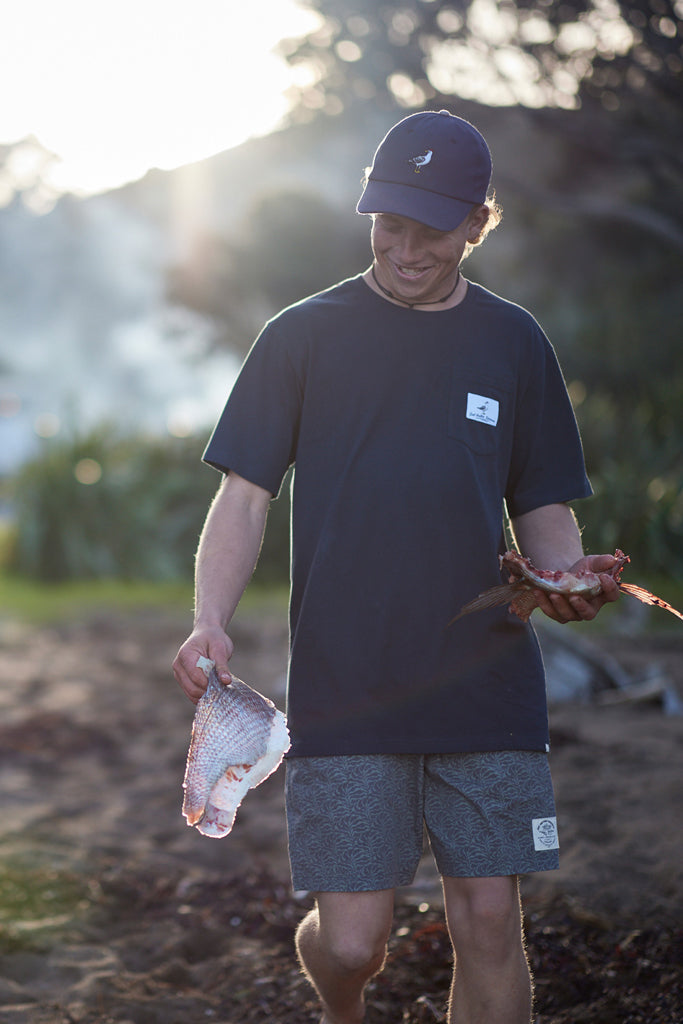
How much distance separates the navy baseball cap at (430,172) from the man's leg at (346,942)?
4.91 feet

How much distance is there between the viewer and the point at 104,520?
13211 mm

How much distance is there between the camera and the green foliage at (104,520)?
511 inches

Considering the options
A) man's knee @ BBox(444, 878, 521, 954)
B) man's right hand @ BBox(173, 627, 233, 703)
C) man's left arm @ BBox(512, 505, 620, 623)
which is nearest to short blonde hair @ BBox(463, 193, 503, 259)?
man's left arm @ BBox(512, 505, 620, 623)

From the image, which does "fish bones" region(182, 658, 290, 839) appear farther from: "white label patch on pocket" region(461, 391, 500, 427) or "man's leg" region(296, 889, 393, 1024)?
"white label patch on pocket" region(461, 391, 500, 427)

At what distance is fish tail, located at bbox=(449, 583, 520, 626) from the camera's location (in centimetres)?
236

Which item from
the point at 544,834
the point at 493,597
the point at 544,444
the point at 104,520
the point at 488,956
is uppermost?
the point at 104,520

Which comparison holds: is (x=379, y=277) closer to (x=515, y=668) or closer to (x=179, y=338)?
(x=515, y=668)

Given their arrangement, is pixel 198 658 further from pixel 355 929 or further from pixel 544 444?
pixel 544 444

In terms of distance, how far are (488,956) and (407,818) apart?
0.33 meters

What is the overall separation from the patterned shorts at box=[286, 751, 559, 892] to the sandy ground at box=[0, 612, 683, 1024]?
0.76 metres

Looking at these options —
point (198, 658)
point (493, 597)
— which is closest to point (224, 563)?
point (198, 658)

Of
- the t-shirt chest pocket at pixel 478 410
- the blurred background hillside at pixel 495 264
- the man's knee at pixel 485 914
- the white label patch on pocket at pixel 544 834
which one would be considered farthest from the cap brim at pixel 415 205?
the blurred background hillside at pixel 495 264

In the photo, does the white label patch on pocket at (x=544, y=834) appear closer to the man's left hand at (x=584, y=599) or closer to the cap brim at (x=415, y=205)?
the man's left hand at (x=584, y=599)

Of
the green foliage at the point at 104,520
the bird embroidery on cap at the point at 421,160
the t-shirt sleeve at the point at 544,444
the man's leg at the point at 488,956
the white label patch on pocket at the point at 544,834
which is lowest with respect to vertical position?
the man's leg at the point at 488,956
